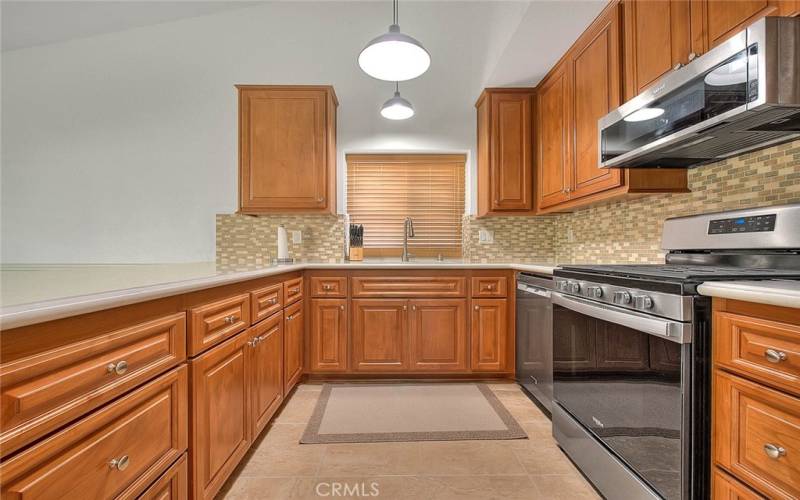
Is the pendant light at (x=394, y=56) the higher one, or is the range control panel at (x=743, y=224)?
the pendant light at (x=394, y=56)

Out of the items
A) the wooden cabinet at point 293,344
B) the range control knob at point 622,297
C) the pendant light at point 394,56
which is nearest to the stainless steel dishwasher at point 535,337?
the range control knob at point 622,297

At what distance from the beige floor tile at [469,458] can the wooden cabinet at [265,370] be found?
0.83m

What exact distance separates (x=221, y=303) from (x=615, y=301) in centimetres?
149

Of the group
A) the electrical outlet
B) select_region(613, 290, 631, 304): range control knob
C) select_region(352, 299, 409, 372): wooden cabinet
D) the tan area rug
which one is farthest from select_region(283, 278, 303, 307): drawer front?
select_region(613, 290, 631, 304): range control knob

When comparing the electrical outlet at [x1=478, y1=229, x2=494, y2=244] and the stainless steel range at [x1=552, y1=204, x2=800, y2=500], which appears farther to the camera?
the electrical outlet at [x1=478, y1=229, x2=494, y2=244]

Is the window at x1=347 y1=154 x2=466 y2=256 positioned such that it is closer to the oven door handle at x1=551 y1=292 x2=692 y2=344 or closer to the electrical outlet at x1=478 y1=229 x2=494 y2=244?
the electrical outlet at x1=478 y1=229 x2=494 y2=244

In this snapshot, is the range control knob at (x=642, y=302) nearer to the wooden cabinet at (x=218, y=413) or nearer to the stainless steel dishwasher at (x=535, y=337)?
the stainless steel dishwasher at (x=535, y=337)

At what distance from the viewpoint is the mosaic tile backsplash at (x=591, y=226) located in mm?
1554

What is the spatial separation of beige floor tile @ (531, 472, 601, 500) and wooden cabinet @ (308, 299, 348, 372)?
5.10 feet

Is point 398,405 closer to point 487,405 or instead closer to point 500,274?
point 487,405

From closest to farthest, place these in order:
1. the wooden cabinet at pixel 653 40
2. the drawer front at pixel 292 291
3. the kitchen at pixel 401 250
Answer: the kitchen at pixel 401 250
the wooden cabinet at pixel 653 40
the drawer front at pixel 292 291

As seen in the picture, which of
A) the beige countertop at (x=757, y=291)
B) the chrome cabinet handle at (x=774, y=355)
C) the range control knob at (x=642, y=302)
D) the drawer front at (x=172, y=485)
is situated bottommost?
the drawer front at (x=172, y=485)

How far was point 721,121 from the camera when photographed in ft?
4.18

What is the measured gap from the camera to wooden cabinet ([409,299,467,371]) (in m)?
2.79
